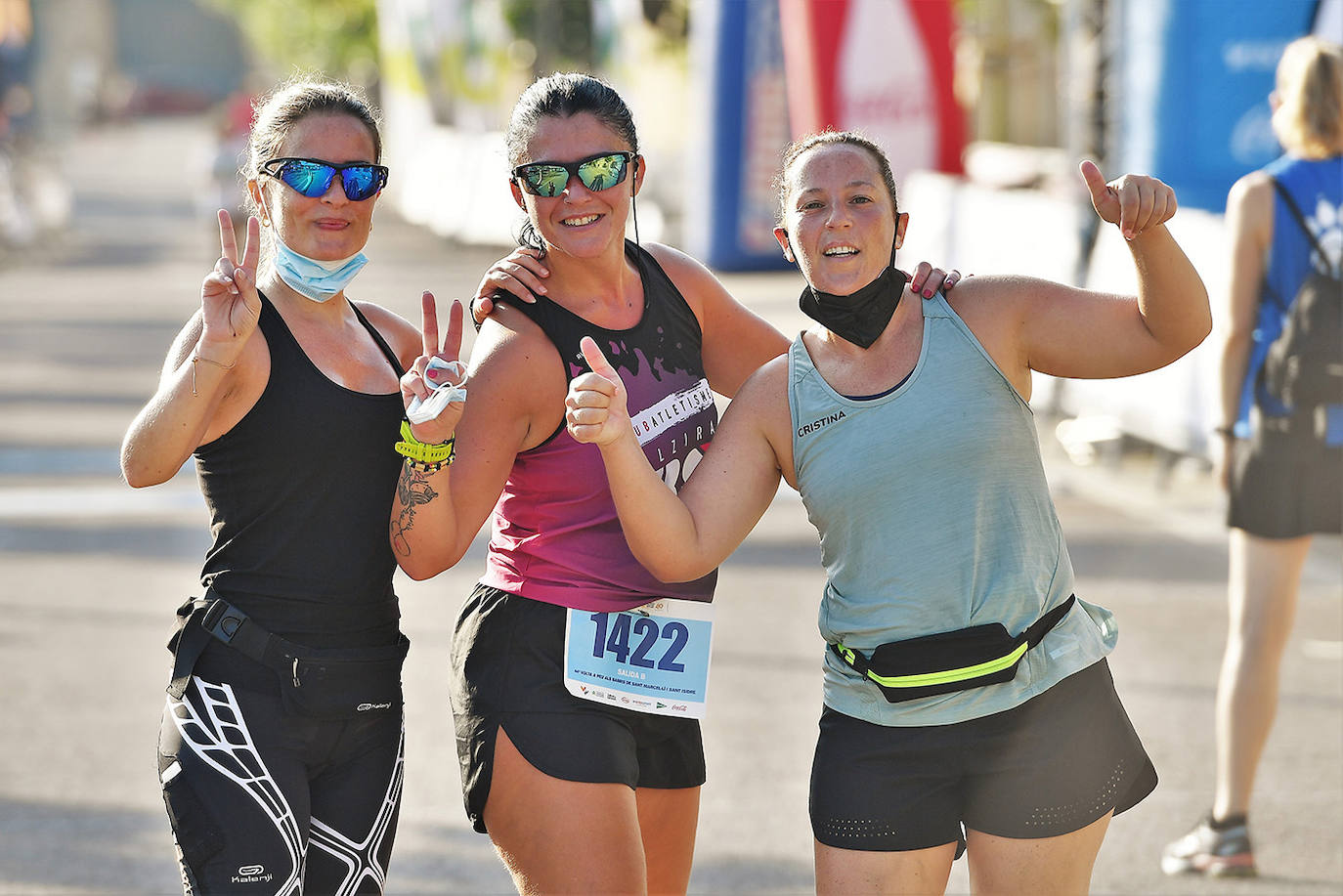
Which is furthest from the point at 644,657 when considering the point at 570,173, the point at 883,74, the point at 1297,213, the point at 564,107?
the point at 883,74

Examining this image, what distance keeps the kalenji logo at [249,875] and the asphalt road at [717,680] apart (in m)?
0.58

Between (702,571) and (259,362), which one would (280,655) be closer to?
(259,362)

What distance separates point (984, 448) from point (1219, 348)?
6.78 feet

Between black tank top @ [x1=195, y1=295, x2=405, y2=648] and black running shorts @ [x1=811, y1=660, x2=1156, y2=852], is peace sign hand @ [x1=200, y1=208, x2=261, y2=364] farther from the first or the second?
black running shorts @ [x1=811, y1=660, x2=1156, y2=852]

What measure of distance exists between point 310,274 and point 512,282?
37cm

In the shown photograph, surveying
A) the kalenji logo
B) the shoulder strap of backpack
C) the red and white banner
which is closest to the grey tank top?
the kalenji logo

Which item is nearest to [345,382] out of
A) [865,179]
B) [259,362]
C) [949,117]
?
[259,362]

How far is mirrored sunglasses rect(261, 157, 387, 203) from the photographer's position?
308 centimetres

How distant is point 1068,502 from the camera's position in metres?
9.37

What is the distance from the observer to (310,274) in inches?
122

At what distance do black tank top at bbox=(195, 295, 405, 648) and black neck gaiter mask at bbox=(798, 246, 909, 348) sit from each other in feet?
2.74

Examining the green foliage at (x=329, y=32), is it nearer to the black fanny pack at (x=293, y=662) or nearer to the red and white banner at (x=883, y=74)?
the red and white banner at (x=883, y=74)

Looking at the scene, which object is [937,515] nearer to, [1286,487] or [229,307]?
[229,307]

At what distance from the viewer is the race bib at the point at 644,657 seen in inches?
123
